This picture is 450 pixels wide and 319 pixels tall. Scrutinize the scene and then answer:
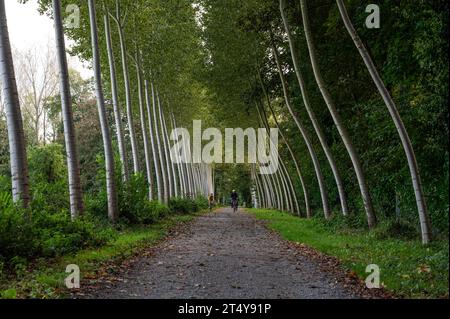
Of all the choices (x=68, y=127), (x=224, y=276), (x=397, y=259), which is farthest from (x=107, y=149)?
(x=397, y=259)

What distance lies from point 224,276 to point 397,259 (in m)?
3.42

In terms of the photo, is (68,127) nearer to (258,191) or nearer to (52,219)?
(52,219)

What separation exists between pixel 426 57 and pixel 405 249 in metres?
4.32

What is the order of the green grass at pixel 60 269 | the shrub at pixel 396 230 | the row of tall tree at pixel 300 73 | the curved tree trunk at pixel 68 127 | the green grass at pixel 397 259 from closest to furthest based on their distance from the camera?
the green grass at pixel 397 259 → the green grass at pixel 60 269 → the curved tree trunk at pixel 68 127 → the shrub at pixel 396 230 → the row of tall tree at pixel 300 73

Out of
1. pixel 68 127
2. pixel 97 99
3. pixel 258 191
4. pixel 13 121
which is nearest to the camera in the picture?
pixel 13 121

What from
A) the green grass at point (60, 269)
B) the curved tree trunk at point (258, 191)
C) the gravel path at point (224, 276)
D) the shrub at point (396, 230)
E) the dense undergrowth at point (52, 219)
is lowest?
the curved tree trunk at point (258, 191)

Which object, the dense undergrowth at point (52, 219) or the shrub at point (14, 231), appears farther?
the dense undergrowth at point (52, 219)

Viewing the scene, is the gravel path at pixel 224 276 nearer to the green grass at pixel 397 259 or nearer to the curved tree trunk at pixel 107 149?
the green grass at pixel 397 259

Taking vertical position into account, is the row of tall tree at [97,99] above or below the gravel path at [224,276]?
above

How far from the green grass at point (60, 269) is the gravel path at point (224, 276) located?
55 cm

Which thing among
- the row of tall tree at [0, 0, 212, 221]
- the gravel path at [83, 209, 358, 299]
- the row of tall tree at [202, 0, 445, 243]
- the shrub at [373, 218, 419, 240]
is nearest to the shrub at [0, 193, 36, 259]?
the row of tall tree at [0, 0, 212, 221]

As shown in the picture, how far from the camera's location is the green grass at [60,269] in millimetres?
7484

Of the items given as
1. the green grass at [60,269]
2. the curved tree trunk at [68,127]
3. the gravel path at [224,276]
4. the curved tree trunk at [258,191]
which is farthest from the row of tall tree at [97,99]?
the curved tree trunk at [258,191]

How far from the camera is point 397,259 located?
988cm
